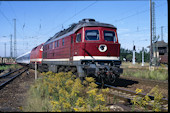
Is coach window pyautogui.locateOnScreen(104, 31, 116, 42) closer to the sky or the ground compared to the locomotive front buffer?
closer to the sky

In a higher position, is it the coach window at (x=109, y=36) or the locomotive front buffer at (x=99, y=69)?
the coach window at (x=109, y=36)

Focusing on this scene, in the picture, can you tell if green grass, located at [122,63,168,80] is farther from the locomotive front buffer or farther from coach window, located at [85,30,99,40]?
coach window, located at [85,30,99,40]

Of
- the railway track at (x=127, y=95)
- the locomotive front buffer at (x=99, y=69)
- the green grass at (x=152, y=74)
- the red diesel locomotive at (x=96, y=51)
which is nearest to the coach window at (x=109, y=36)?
the red diesel locomotive at (x=96, y=51)

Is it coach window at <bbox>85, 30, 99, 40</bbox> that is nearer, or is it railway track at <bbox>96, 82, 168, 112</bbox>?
railway track at <bbox>96, 82, 168, 112</bbox>

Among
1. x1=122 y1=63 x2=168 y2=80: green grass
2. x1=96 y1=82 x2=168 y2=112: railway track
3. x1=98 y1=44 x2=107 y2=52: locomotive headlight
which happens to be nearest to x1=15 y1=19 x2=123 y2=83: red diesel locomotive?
x1=98 y1=44 x2=107 y2=52: locomotive headlight

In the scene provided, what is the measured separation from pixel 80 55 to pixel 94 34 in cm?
134

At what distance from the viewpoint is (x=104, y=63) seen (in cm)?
1038

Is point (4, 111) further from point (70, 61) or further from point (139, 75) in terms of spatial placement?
point (139, 75)

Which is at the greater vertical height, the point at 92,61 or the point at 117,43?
the point at 117,43

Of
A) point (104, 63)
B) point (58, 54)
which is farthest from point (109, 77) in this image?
point (58, 54)

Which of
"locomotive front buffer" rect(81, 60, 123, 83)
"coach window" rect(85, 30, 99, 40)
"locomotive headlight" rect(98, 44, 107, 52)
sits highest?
"coach window" rect(85, 30, 99, 40)

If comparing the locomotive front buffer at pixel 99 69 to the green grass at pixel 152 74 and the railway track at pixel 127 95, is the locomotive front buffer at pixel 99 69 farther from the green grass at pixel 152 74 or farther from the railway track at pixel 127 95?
the green grass at pixel 152 74

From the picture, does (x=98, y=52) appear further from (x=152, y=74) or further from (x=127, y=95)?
(x=152, y=74)

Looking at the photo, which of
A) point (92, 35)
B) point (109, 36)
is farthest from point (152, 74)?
point (92, 35)
